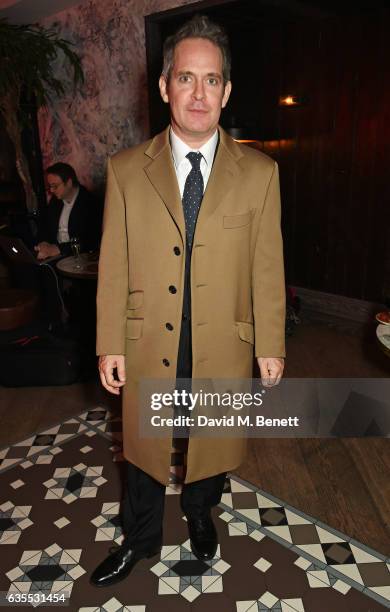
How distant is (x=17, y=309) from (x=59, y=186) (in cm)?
105

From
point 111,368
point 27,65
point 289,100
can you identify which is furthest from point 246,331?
point 27,65

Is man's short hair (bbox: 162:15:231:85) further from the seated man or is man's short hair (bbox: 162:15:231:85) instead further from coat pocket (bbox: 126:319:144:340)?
the seated man

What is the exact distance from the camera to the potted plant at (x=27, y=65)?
4.56 metres

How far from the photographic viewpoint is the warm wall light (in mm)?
4832

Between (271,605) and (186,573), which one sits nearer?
(271,605)

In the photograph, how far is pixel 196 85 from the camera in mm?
1484

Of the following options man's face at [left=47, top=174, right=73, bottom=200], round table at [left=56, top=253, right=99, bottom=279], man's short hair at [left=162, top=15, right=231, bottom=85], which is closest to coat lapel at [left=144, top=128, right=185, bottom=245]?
man's short hair at [left=162, top=15, right=231, bottom=85]

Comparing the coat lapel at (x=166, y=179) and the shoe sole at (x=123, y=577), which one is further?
the shoe sole at (x=123, y=577)

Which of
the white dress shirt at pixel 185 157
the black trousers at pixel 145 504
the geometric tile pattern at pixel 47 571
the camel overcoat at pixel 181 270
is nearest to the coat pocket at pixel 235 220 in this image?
the camel overcoat at pixel 181 270

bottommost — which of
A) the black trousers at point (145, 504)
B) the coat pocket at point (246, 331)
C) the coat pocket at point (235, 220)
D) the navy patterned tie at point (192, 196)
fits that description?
the black trousers at point (145, 504)

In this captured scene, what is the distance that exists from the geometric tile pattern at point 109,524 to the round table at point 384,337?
137 cm

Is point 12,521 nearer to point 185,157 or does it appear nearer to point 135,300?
point 135,300

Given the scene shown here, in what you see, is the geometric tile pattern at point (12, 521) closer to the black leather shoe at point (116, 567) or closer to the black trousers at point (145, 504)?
the black leather shoe at point (116, 567)

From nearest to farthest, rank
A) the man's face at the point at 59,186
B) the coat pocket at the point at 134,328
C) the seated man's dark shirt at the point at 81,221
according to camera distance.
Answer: the coat pocket at the point at 134,328
the man's face at the point at 59,186
the seated man's dark shirt at the point at 81,221
